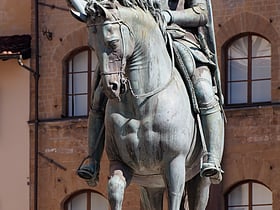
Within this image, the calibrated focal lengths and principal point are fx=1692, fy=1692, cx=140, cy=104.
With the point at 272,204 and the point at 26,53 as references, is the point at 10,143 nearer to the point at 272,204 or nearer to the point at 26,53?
Result: the point at 26,53

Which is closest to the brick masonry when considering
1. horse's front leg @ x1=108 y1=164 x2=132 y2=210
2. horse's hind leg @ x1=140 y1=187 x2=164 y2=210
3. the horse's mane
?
horse's hind leg @ x1=140 y1=187 x2=164 y2=210

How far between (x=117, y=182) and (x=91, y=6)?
1.51 meters

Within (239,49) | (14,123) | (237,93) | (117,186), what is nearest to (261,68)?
(239,49)

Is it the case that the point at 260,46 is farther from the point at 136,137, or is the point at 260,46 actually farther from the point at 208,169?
the point at 136,137

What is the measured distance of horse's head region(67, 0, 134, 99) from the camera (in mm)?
13383

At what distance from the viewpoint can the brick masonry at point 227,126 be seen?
3916 cm

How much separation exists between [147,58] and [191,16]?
3.17 ft

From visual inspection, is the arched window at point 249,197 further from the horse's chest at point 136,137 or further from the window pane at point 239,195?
the horse's chest at point 136,137

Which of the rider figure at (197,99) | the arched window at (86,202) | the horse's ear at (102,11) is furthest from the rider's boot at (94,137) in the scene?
the arched window at (86,202)

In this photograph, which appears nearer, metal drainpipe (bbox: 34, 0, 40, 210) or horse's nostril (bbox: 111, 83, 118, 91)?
horse's nostril (bbox: 111, 83, 118, 91)

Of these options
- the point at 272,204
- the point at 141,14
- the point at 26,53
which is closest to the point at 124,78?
the point at 141,14

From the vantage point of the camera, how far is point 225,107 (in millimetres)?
39312

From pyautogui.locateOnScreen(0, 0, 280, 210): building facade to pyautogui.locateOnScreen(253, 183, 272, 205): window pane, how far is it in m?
0.02

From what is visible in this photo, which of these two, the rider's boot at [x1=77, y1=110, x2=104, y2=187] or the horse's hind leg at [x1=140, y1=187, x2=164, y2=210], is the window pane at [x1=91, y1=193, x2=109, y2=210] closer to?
the horse's hind leg at [x1=140, y1=187, x2=164, y2=210]
